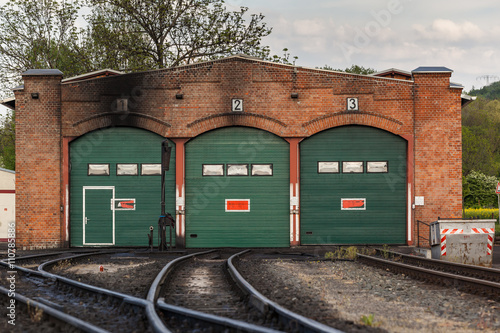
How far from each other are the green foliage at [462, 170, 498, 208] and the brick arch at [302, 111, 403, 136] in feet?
134

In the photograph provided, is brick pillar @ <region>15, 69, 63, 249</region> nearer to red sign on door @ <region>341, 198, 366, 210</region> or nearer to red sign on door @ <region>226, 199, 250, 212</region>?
red sign on door @ <region>226, 199, 250, 212</region>

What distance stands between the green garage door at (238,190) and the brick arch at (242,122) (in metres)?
0.29

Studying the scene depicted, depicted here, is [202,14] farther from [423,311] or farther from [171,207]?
[423,311]

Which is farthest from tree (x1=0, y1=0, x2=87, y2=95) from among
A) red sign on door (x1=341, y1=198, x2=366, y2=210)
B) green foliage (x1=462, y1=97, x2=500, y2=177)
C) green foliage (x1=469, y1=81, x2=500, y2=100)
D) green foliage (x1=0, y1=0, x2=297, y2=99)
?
green foliage (x1=469, y1=81, x2=500, y2=100)

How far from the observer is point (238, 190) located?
21359mm

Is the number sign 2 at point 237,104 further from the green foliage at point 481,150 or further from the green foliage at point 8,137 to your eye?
the green foliage at point 481,150

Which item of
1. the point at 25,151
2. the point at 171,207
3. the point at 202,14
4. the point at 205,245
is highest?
the point at 202,14

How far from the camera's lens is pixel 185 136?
2120cm

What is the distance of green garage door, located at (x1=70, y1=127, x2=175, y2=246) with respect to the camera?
69.7ft

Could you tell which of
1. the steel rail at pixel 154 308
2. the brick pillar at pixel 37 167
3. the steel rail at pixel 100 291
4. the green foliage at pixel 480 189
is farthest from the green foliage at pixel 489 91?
the steel rail at pixel 154 308

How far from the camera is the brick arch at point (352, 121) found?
830 inches

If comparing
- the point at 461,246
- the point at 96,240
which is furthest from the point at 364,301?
the point at 96,240

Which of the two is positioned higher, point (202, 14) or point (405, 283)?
point (202, 14)

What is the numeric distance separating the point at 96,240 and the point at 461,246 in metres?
12.5
